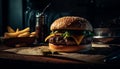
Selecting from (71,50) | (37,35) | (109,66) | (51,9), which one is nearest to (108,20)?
(51,9)

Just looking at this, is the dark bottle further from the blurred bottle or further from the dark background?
the dark background

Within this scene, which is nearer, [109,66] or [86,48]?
[109,66]

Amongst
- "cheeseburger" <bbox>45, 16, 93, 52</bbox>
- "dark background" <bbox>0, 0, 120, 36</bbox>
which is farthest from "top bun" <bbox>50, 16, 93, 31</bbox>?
"dark background" <bbox>0, 0, 120, 36</bbox>

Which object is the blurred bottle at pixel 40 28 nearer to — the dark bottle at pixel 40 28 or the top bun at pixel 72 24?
the dark bottle at pixel 40 28

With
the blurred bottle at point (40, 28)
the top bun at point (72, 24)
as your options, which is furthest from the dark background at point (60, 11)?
the top bun at point (72, 24)

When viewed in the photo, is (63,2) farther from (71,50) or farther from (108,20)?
(71,50)

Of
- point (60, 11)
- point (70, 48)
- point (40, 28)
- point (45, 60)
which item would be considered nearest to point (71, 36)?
point (70, 48)
